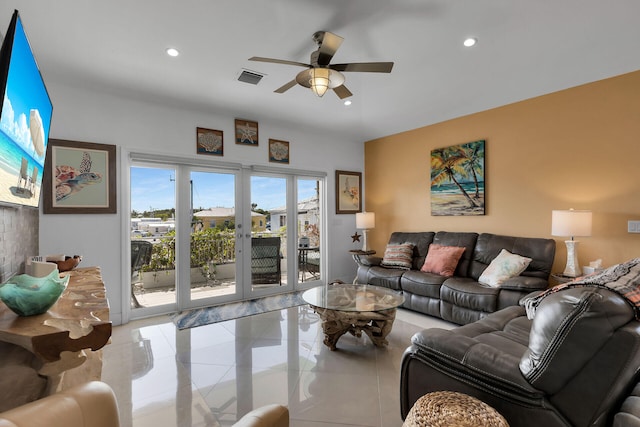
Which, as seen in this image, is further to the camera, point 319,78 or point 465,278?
point 465,278

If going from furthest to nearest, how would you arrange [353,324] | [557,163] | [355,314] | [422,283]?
1. [422,283]
2. [557,163]
3. [353,324]
4. [355,314]

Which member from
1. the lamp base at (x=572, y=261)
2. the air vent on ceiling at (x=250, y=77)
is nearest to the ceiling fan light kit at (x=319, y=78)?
the air vent on ceiling at (x=250, y=77)

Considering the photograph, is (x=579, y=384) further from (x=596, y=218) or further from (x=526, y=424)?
(x=596, y=218)

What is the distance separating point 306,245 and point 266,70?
2.97 metres

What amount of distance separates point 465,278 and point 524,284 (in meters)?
0.81

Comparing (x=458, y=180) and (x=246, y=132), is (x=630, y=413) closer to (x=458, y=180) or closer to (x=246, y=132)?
(x=458, y=180)

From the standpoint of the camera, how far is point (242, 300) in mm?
4500

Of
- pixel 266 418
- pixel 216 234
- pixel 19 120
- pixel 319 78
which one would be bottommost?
pixel 266 418

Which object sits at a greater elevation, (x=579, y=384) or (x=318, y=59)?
(x=318, y=59)

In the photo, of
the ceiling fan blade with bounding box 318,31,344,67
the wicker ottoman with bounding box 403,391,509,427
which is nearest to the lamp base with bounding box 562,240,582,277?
the wicker ottoman with bounding box 403,391,509,427

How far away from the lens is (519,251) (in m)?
3.55

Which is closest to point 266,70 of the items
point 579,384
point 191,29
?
point 191,29

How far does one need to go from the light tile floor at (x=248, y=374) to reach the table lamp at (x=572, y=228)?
142 centimetres

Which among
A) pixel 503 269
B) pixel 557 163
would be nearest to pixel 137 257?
pixel 503 269
